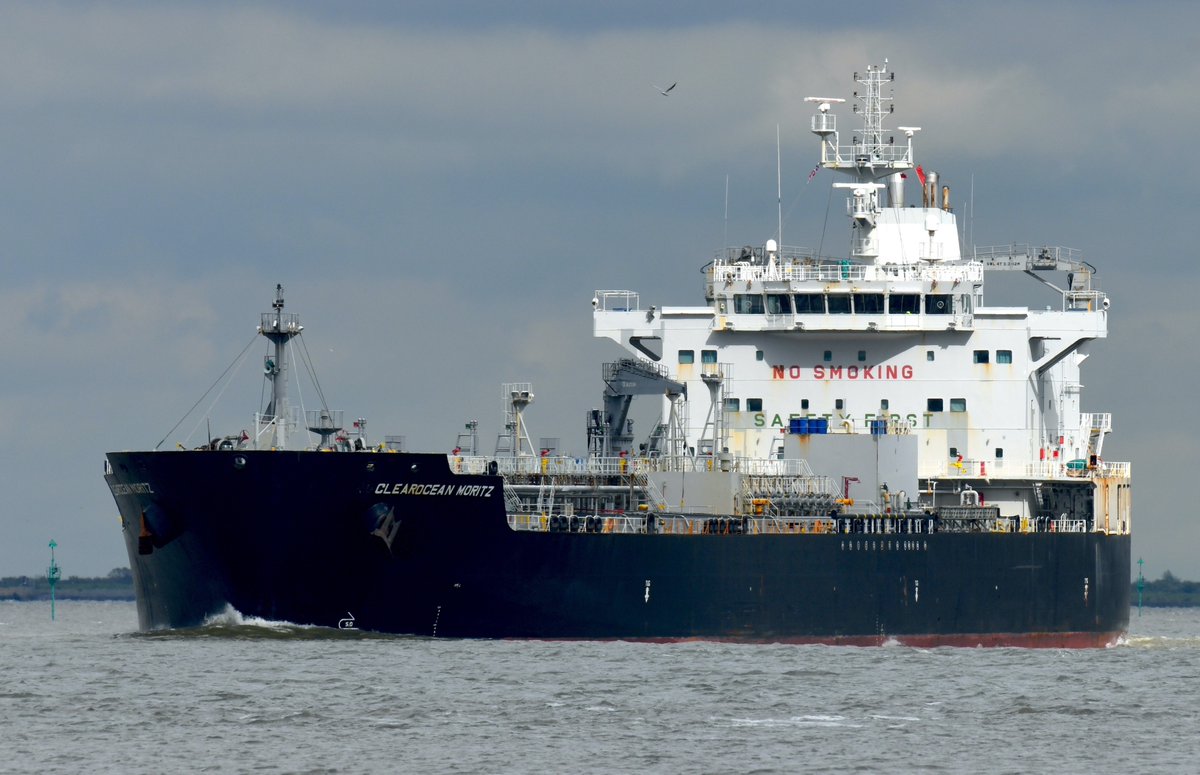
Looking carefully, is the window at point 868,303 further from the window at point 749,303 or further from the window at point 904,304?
the window at point 749,303

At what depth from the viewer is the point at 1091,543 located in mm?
63906

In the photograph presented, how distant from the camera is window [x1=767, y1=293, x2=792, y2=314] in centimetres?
6234

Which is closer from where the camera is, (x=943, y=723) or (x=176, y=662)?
(x=943, y=723)

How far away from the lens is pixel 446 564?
50.7m

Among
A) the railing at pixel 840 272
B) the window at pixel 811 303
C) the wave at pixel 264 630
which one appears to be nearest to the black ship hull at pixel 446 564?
the wave at pixel 264 630

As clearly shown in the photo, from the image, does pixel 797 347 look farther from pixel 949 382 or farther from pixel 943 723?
pixel 943 723

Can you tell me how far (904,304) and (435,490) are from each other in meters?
17.3

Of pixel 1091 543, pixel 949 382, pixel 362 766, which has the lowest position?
pixel 362 766

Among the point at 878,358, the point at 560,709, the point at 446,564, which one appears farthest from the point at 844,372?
the point at 560,709

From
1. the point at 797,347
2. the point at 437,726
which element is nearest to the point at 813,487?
the point at 797,347

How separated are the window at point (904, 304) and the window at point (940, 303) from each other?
0.39m

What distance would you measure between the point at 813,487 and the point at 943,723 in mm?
17952

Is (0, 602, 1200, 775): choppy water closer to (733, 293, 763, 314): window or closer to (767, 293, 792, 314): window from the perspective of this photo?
(767, 293, 792, 314): window

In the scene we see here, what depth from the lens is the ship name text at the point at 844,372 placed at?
62.7 metres
